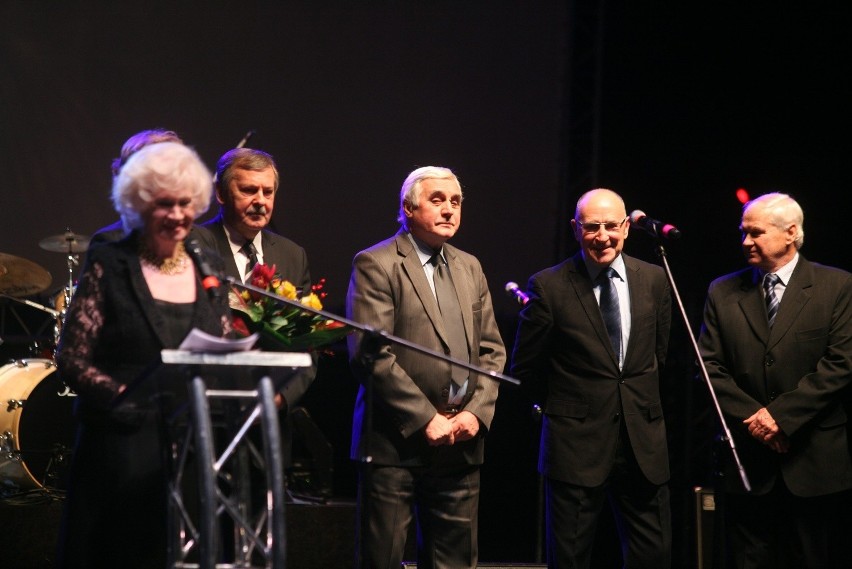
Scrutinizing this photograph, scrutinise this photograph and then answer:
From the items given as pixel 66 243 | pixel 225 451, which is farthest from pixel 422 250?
pixel 66 243

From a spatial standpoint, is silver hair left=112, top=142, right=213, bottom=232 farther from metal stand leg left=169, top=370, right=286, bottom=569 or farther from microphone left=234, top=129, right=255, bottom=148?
microphone left=234, top=129, right=255, bottom=148

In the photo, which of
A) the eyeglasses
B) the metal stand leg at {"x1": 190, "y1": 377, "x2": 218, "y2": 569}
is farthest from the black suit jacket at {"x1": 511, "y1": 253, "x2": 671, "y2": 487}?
the metal stand leg at {"x1": 190, "y1": 377, "x2": 218, "y2": 569}

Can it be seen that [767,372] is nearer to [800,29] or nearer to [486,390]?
[486,390]

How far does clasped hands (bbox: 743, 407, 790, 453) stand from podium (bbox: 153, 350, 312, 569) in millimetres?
2479

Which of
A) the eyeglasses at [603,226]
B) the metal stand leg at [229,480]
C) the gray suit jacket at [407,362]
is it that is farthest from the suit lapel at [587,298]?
the metal stand leg at [229,480]

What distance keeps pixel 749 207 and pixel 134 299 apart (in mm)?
2975

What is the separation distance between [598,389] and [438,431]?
0.82 metres

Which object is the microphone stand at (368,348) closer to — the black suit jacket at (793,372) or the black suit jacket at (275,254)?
the black suit jacket at (275,254)

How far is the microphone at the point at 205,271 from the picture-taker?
2814 millimetres

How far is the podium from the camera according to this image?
7.68ft

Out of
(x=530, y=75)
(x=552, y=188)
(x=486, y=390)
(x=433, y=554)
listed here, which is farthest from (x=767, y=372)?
(x=530, y=75)

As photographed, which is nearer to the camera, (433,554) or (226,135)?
(433,554)

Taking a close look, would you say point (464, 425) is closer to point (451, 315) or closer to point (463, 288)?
point (451, 315)

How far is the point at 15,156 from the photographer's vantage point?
19.4 ft
